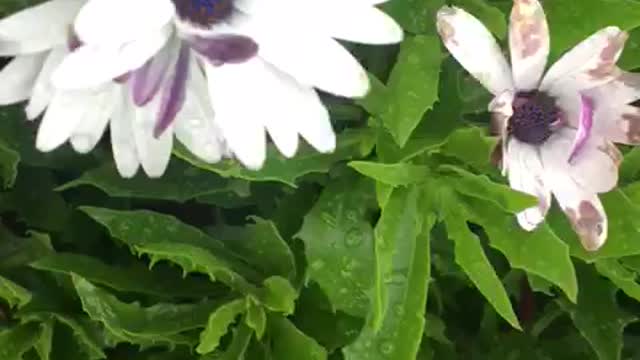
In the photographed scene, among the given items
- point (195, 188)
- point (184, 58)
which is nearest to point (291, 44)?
point (184, 58)

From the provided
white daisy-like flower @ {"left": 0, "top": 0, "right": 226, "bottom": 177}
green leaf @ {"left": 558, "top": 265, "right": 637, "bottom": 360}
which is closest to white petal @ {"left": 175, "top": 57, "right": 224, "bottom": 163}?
white daisy-like flower @ {"left": 0, "top": 0, "right": 226, "bottom": 177}

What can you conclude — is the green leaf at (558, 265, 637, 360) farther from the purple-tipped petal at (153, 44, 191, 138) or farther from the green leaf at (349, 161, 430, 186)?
the purple-tipped petal at (153, 44, 191, 138)

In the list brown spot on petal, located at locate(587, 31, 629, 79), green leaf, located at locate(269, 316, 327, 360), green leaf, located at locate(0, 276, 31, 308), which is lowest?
green leaf, located at locate(269, 316, 327, 360)

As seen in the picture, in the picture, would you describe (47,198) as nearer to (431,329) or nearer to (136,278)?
(136,278)

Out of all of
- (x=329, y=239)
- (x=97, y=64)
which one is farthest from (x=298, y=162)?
(x=97, y=64)

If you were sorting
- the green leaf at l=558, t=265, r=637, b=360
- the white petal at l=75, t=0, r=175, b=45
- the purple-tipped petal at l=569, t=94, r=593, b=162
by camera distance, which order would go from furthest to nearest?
the green leaf at l=558, t=265, r=637, b=360, the purple-tipped petal at l=569, t=94, r=593, b=162, the white petal at l=75, t=0, r=175, b=45

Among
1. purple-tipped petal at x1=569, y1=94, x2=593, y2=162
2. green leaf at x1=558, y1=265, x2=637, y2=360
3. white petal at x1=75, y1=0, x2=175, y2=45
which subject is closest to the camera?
white petal at x1=75, y1=0, x2=175, y2=45
